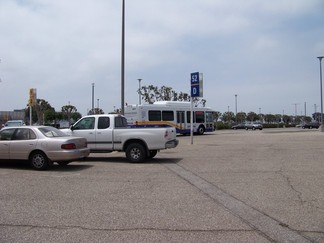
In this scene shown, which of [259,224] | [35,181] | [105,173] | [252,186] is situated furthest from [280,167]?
[35,181]

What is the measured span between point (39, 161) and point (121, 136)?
136 inches

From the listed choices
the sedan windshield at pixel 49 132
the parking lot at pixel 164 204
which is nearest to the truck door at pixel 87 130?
the sedan windshield at pixel 49 132

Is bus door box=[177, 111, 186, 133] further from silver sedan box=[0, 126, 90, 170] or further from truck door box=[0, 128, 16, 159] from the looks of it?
truck door box=[0, 128, 16, 159]

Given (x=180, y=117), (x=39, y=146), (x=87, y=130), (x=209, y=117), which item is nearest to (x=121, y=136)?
(x=87, y=130)

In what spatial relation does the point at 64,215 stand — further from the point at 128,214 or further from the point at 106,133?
the point at 106,133

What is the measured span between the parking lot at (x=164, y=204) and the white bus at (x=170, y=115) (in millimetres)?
20705

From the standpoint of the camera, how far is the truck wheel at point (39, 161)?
1214 cm

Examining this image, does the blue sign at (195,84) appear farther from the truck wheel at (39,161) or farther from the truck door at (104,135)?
the truck wheel at (39,161)

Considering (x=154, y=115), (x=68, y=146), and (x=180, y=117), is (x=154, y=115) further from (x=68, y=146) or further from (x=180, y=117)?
(x=68, y=146)

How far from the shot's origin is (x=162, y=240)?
5.23 metres

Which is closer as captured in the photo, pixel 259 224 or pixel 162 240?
pixel 162 240

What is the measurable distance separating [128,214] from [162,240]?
1523 millimetres

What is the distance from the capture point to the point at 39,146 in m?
12.1

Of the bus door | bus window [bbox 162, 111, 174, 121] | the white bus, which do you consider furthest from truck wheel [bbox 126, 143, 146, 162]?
the bus door
